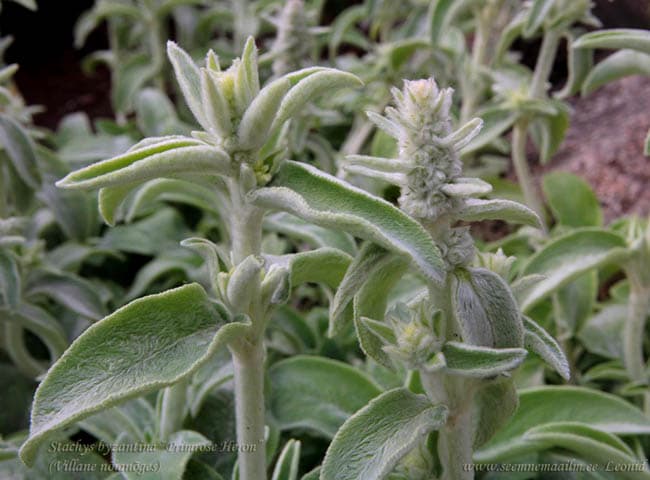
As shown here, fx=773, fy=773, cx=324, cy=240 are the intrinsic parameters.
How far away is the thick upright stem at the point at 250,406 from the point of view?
0.82 metres

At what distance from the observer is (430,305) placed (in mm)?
781

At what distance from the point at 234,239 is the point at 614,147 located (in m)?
1.32

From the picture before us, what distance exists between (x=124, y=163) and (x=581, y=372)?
105cm

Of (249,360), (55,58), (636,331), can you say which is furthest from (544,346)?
(55,58)

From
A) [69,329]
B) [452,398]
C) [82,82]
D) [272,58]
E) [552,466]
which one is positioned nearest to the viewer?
[452,398]

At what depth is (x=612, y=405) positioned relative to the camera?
3.56ft

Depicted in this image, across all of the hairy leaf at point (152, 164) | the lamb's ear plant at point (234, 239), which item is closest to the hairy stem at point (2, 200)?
the lamb's ear plant at point (234, 239)

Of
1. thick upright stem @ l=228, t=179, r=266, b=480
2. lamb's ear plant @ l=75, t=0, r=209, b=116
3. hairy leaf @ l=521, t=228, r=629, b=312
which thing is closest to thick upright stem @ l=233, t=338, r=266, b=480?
thick upright stem @ l=228, t=179, r=266, b=480

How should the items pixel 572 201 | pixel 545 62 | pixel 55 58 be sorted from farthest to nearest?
pixel 55 58
pixel 572 201
pixel 545 62

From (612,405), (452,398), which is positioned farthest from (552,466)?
(452,398)

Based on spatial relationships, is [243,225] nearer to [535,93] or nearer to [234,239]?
[234,239]

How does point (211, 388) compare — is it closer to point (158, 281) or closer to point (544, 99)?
point (158, 281)

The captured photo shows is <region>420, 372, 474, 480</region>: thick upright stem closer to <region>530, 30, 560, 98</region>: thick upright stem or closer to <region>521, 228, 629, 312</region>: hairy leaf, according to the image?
<region>521, 228, 629, 312</region>: hairy leaf

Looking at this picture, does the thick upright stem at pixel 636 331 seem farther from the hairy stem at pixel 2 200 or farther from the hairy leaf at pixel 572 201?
the hairy stem at pixel 2 200
